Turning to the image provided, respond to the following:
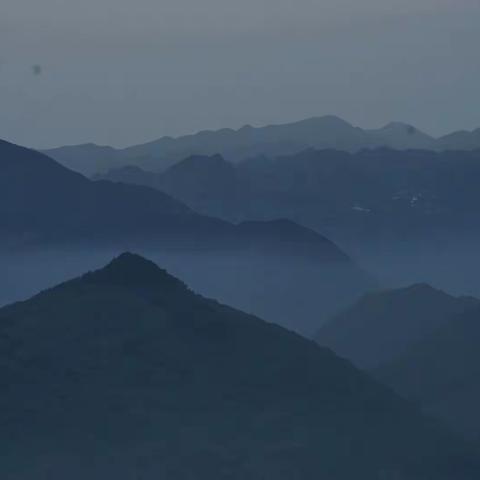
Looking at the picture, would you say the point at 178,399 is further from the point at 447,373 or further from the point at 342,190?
the point at 342,190

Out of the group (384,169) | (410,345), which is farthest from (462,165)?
(410,345)

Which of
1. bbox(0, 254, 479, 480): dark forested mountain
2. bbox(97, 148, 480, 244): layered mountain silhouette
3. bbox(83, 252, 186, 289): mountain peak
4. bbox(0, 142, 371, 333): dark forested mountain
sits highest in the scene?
bbox(97, 148, 480, 244): layered mountain silhouette

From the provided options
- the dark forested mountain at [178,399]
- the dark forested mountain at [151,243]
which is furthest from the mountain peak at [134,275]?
the dark forested mountain at [151,243]

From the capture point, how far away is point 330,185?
522ft

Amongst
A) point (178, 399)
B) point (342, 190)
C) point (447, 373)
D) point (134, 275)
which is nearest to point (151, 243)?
point (342, 190)

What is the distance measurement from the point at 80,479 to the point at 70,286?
14.6 meters

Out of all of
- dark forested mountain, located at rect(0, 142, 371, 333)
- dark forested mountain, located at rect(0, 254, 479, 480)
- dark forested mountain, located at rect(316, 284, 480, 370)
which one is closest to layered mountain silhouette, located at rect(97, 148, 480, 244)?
dark forested mountain, located at rect(0, 142, 371, 333)

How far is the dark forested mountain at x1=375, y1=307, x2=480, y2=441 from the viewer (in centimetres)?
5481

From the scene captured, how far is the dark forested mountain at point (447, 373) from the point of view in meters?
54.8

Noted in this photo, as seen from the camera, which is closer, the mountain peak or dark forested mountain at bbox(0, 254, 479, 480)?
dark forested mountain at bbox(0, 254, 479, 480)

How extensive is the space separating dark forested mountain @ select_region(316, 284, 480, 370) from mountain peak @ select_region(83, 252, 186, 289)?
1848 centimetres

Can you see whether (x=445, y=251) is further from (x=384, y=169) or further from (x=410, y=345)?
(x=410, y=345)

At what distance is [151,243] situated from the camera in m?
114

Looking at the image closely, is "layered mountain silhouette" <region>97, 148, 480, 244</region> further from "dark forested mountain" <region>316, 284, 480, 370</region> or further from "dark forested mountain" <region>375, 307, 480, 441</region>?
"dark forested mountain" <region>375, 307, 480, 441</region>
